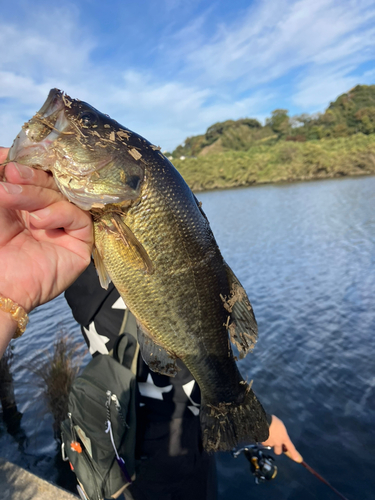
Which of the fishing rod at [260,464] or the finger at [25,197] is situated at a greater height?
the finger at [25,197]

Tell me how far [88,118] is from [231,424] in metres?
1.99

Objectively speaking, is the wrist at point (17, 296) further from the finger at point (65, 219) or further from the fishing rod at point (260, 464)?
the fishing rod at point (260, 464)

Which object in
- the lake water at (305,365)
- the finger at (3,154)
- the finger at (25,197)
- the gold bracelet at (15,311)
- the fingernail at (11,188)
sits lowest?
the lake water at (305,365)

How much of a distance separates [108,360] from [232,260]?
1103 cm

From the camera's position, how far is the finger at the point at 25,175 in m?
1.38

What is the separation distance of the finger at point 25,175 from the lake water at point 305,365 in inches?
162

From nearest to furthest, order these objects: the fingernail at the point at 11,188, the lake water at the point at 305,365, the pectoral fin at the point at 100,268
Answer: the fingernail at the point at 11,188 < the pectoral fin at the point at 100,268 < the lake water at the point at 305,365

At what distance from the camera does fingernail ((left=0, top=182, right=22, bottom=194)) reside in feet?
4.41

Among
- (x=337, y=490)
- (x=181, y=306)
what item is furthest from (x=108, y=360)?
(x=337, y=490)

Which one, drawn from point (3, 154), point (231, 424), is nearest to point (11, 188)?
point (3, 154)

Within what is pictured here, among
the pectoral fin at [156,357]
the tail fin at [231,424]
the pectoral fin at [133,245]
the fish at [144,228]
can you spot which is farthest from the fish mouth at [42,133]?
the tail fin at [231,424]

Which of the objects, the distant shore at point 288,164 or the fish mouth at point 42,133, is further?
the distant shore at point 288,164

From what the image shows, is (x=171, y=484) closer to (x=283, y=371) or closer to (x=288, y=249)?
(x=283, y=371)

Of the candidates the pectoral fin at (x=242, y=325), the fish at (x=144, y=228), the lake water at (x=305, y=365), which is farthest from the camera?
the lake water at (x=305, y=365)
